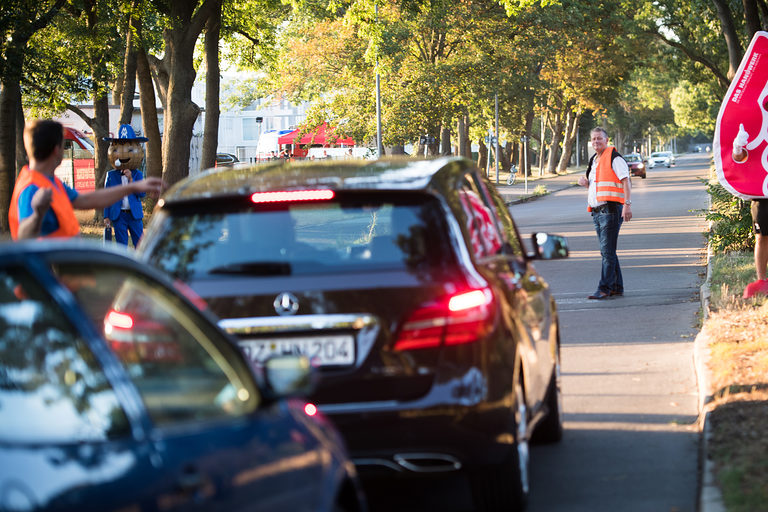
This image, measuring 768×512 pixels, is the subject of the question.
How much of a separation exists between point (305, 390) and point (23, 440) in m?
1.10

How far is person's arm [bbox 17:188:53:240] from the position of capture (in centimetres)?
600

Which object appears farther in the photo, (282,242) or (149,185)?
(149,185)

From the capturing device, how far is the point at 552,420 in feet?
21.8

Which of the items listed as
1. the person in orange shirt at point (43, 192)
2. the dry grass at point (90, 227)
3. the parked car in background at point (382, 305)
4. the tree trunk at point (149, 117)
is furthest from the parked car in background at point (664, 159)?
the parked car in background at point (382, 305)

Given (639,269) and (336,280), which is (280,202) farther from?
(639,269)

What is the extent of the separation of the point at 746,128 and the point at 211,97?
54.3 feet

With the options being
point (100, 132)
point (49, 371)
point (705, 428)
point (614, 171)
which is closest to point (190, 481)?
point (49, 371)

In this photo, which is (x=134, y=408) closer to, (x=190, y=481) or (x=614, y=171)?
(x=190, y=481)

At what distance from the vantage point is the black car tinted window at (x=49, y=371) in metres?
2.45

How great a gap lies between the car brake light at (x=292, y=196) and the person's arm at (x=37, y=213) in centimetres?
156

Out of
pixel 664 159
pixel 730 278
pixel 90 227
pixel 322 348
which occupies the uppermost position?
pixel 322 348

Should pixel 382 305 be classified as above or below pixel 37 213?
below

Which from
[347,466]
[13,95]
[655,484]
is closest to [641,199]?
[13,95]

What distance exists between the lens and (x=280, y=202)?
498 centimetres
